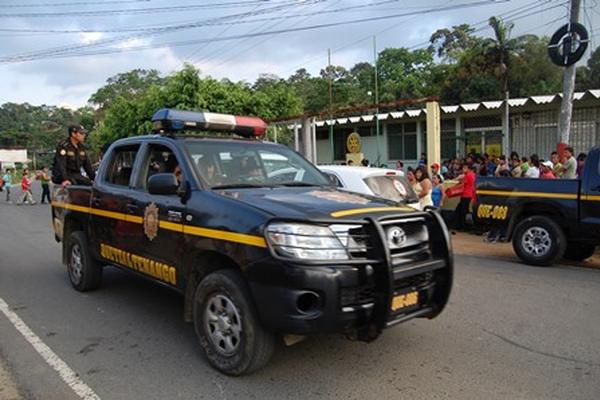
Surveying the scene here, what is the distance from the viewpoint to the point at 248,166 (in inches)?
189

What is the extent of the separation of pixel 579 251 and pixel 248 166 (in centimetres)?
645

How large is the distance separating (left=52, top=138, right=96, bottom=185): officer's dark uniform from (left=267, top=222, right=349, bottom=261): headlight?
16.1 ft

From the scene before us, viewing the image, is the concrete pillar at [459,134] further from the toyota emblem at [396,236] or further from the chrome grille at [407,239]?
the toyota emblem at [396,236]

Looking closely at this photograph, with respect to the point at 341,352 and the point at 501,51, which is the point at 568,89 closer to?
the point at 341,352

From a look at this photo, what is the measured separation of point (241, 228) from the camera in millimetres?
3641

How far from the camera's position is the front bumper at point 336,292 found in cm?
334

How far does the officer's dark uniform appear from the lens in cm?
752

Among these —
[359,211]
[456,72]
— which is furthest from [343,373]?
[456,72]

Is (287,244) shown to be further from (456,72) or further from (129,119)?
(456,72)

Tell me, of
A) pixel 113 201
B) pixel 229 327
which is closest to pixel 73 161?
pixel 113 201

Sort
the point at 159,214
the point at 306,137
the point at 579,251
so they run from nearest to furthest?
1. the point at 159,214
2. the point at 579,251
3. the point at 306,137

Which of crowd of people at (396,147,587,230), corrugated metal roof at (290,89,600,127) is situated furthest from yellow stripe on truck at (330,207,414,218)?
corrugated metal roof at (290,89,600,127)

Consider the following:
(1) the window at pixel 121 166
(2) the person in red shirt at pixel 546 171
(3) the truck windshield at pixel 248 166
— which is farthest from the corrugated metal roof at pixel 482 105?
(3) the truck windshield at pixel 248 166

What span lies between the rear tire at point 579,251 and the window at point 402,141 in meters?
14.4
